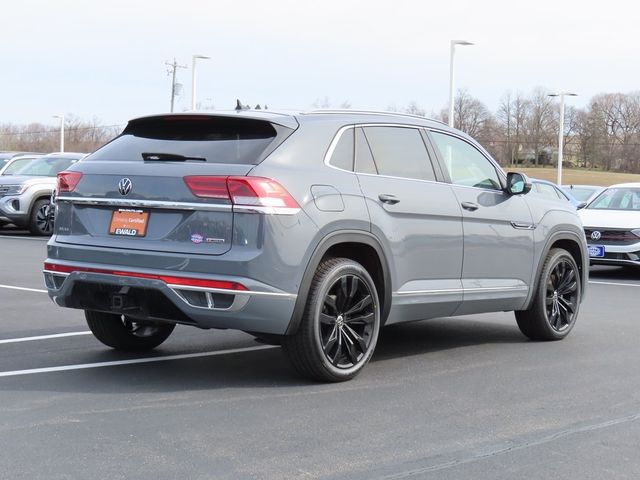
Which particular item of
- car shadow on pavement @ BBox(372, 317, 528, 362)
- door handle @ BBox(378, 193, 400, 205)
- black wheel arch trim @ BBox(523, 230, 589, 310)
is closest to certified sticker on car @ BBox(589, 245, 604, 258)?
car shadow on pavement @ BBox(372, 317, 528, 362)

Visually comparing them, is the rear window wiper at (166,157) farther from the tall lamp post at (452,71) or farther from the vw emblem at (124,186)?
the tall lamp post at (452,71)

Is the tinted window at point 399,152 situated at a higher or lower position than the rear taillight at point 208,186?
higher

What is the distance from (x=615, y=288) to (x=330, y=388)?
26.3 ft

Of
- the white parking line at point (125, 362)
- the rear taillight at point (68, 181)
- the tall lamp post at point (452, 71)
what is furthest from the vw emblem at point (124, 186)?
the tall lamp post at point (452, 71)

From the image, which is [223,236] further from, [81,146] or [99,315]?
[81,146]

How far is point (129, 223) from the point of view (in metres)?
6.10

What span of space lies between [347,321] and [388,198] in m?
0.87

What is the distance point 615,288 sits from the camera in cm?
1316

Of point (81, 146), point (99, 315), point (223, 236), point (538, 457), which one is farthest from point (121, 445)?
point (81, 146)

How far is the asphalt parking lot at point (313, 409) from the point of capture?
4512mm

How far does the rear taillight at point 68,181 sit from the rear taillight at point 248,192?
1.03m

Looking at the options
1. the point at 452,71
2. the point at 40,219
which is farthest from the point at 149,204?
the point at 452,71

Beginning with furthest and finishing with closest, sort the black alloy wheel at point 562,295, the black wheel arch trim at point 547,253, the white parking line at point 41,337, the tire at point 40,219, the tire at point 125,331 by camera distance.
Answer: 1. the tire at point 40,219
2. the black alloy wheel at point 562,295
3. the black wheel arch trim at point 547,253
4. the white parking line at point 41,337
5. the tire at point 125,331

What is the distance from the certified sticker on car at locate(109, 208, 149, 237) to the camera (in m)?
6.04
